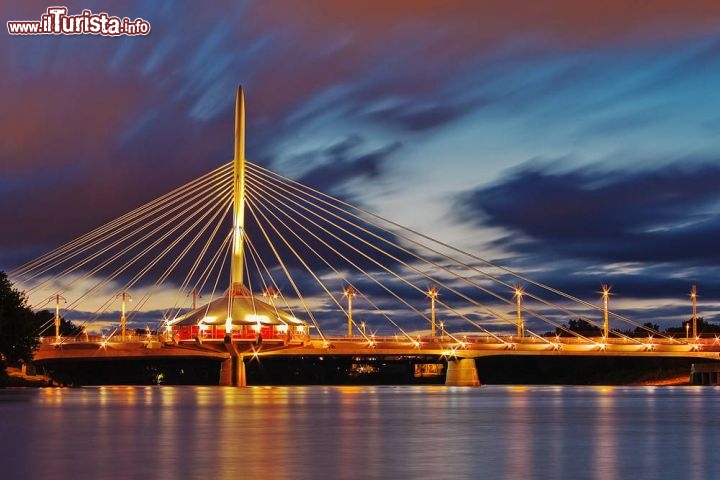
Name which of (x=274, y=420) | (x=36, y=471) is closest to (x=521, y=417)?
(x=274, y=420)

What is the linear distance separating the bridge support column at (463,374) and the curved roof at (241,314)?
2150 cm

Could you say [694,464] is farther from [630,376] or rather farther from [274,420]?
[630,376]

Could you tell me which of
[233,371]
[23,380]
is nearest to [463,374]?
[233,371]

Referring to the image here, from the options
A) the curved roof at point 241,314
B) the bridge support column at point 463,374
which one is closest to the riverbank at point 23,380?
the curved roof at point 241,314

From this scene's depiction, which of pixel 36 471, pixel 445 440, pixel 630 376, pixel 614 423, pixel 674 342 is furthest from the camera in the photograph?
pixel 630 376

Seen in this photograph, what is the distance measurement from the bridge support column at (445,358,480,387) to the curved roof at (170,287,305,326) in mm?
21502

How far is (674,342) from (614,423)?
107 meters

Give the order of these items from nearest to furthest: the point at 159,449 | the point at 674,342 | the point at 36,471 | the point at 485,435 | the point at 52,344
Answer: the point at 36,471 → the point at 159,449 → the point at 485,435 → the point at 52,344 → the point at 674,342

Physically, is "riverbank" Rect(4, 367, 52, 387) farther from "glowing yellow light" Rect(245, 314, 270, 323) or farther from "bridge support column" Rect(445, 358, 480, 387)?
"bridge support column" Rect(445, 358, 480, 387)

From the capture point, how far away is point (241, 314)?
456ft

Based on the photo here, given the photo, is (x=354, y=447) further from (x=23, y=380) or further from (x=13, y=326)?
(x=23, y=380)

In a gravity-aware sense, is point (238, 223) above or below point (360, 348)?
above

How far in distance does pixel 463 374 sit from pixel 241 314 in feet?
108

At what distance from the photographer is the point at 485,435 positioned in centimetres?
3862
